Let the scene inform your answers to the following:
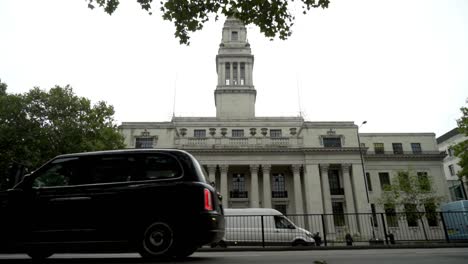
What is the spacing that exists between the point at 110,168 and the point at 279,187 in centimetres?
3369

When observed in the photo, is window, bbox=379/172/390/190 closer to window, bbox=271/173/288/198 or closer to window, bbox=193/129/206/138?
window, bbox=271/173/288/198

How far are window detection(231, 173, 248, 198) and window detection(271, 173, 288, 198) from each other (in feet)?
12.4

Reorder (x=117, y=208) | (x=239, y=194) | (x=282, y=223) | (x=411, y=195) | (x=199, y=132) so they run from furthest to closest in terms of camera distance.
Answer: (x=199, y=132), (x=239, y=194), (x=411, y=195), (x=282, y=223), (x=117, y=208)

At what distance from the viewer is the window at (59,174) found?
5172 millimetres

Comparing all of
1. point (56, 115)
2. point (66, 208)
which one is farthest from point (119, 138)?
point (66, 208)

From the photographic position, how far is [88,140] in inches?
959

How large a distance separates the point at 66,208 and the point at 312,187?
32169 mm

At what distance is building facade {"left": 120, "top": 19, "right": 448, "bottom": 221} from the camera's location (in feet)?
113

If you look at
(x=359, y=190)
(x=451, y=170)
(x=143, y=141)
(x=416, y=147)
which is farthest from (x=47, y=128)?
(x=451, y=170)

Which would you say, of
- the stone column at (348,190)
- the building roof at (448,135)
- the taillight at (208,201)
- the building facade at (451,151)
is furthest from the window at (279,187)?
the building roof at (448,135)

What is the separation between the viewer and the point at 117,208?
482 centimetres

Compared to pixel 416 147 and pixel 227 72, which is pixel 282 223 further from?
pixel 227 72

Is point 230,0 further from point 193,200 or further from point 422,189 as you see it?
point 422,189

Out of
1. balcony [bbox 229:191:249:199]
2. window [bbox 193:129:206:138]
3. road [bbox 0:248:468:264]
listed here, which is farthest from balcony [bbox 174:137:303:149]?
road [bbox 0:248:468:264]
